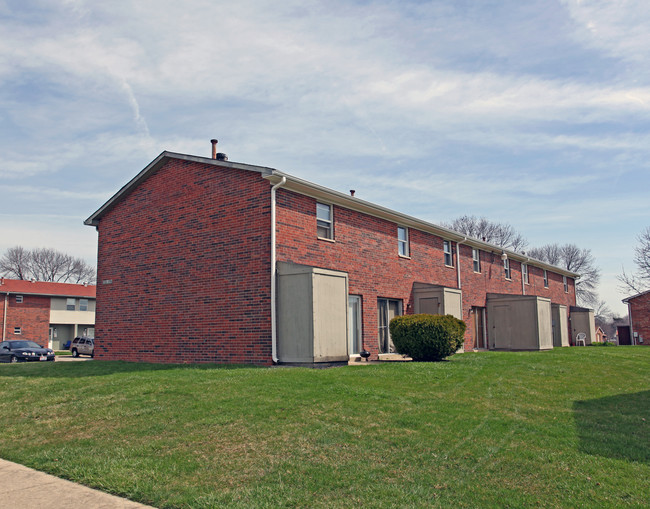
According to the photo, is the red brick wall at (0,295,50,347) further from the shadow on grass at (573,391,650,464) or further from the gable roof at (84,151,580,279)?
the shadow on grass at (573,391,650,464)

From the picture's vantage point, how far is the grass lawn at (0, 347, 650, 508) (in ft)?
17.3

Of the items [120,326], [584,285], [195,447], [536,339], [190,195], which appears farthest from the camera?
[584,285]

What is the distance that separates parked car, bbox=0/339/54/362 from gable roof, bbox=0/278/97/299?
Result: 45.7ft

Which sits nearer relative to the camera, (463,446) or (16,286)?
(463,446)

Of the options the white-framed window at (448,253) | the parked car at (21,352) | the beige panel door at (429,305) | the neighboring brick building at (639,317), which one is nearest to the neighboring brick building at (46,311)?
the parked car at (21,352)

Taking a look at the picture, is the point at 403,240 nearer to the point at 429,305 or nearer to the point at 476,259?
the point at 429,305

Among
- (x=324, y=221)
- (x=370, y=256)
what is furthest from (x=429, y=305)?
(x=324, y=221)

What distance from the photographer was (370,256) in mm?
18562

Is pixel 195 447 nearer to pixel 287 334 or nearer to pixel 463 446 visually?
pixel 463 446

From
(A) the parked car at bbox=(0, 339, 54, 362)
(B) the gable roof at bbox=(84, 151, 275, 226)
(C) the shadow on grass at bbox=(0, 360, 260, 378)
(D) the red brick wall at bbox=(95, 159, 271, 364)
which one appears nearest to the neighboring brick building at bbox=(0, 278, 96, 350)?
(A) the parked car at bbox=(0, 339, 54, 362)

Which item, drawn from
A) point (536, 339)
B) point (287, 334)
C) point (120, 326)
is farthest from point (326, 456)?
point (536, 339)

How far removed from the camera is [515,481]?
538cm

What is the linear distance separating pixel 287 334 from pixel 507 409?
6.79 m

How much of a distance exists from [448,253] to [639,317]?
23.7 meters
